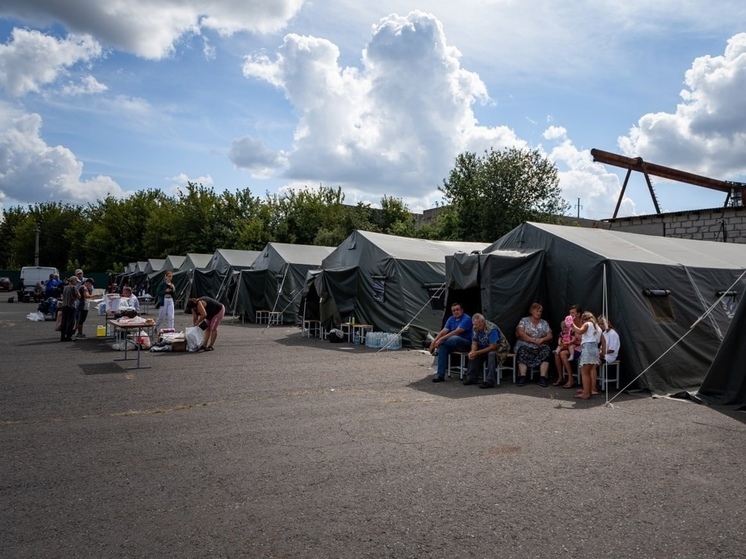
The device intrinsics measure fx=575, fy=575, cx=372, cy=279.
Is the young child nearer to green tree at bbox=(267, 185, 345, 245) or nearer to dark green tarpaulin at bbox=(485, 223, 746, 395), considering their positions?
dark green tarpaulin at bbox=(485, 223, 746, 395)

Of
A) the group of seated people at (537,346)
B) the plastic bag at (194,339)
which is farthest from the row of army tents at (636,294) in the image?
the plastic bag at (194,339)

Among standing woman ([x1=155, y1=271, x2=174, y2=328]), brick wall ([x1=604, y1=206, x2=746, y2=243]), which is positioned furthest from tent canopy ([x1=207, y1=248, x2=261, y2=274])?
brick wall ([x1=604, y1=206, x2=746, y2=243])

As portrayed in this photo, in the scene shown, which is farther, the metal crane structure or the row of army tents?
the metal crane structure

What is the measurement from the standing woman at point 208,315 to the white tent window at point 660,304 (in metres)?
8.99

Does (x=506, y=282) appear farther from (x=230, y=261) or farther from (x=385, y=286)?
(x=230, y=261)

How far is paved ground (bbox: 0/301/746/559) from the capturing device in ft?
12.1

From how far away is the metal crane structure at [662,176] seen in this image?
23422 mm

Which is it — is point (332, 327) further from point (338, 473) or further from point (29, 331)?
point (338, 473)

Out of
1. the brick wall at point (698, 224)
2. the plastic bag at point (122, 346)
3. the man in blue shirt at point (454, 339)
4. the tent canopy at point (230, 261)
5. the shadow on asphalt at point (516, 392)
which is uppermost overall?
the brick wall at point (698, 224)

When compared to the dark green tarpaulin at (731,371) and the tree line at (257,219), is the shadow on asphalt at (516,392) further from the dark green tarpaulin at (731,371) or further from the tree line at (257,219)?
the tree line at (257,219)

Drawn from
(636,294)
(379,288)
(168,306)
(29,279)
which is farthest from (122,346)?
(29,279)

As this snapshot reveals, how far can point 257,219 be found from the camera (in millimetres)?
42562

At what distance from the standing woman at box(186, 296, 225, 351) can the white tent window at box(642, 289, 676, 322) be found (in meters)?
8.99

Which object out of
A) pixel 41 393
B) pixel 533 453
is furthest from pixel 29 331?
pixel 533 453
